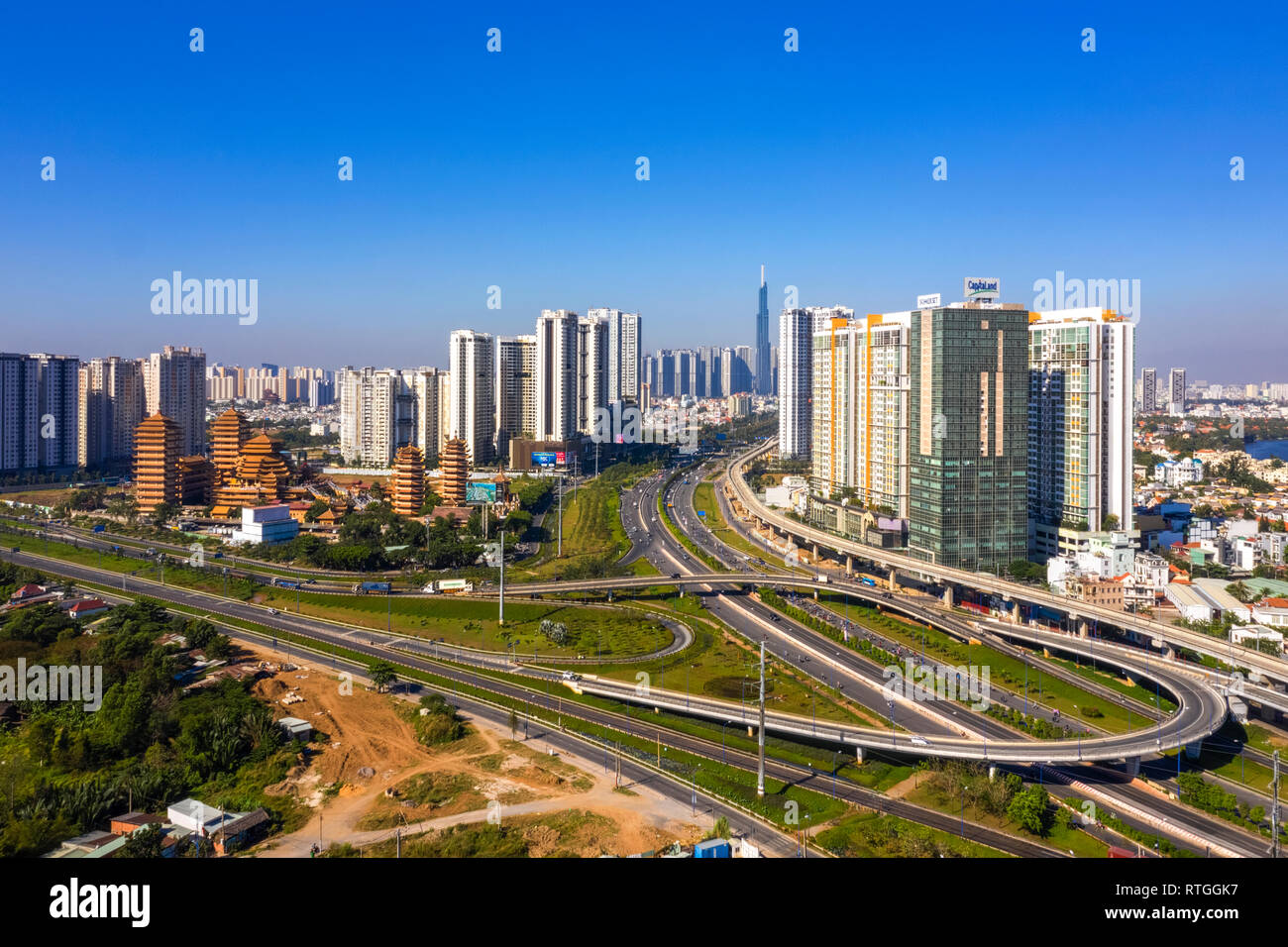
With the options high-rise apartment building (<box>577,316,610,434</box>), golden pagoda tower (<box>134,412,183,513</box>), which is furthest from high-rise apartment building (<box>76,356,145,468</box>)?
high-rise apartment building (<box>577,316,610,434</box>)

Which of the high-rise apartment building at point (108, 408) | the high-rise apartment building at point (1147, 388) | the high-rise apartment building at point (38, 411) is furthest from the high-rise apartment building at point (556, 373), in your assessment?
the high-rise apartment building at point (1147, 388)

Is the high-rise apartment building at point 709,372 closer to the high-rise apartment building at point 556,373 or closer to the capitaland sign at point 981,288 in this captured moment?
the high-rise apartment building at point 556,373

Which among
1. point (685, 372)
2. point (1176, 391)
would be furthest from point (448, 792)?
point (685, 372)

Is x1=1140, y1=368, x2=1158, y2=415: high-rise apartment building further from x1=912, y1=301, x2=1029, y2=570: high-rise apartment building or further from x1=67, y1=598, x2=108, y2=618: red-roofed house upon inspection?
x1=67, y1=598, x2=108, y2=618: red-roofed house

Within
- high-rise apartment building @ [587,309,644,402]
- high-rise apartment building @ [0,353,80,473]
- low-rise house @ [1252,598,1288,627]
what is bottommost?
low-rise house @ [1252,598,1288,627]

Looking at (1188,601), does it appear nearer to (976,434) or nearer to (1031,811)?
(976,434)
